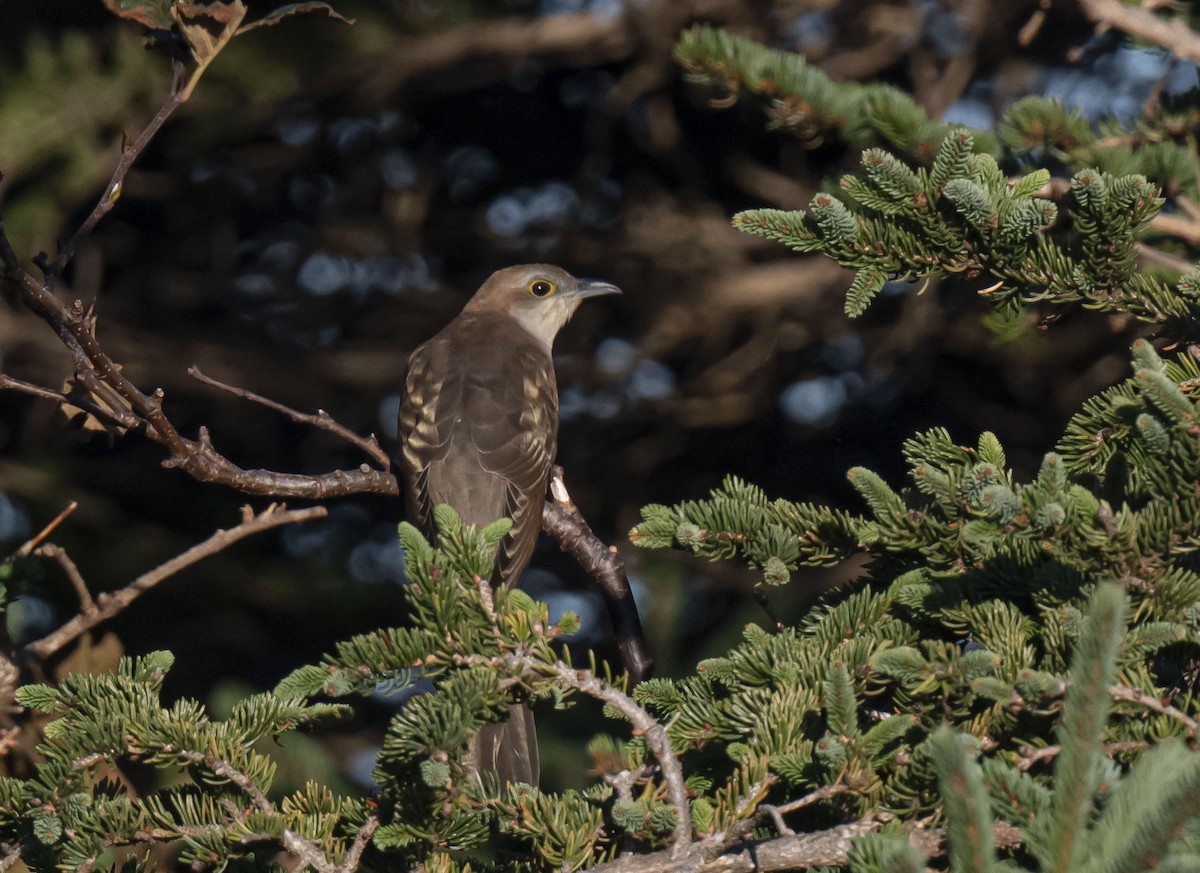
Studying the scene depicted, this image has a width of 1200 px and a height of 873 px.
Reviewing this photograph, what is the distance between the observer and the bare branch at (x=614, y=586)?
4203 mm

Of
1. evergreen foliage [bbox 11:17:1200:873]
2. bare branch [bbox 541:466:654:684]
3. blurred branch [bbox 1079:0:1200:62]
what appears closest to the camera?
evergreen foliage [bbox 11:17:1200:873]

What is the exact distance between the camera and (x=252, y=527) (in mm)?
3842

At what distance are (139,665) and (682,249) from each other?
5116mm

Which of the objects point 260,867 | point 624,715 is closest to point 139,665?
point 260,867

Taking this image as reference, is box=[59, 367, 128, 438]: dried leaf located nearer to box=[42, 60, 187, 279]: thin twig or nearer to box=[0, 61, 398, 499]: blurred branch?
box=[0, 61, 398, 499]: blurred branch

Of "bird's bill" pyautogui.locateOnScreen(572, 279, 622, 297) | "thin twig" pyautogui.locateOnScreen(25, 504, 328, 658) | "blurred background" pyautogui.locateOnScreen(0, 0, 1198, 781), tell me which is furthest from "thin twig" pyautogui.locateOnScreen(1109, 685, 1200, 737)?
"bird's bill" pyautogui.locateOnScreen(572, 279, 622, 297)

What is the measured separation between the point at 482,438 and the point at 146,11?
240cm

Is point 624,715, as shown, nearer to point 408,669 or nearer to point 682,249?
point 408,669

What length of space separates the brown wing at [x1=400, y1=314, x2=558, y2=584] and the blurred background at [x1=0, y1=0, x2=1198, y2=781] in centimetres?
113

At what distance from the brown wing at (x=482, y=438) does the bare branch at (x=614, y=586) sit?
11.2 inches

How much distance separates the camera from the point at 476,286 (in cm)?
786

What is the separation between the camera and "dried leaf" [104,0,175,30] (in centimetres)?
360

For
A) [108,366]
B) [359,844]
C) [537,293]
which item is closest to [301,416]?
[108,366]

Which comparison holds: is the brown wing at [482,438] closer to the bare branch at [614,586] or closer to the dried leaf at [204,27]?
the bare branch at [614,586]
